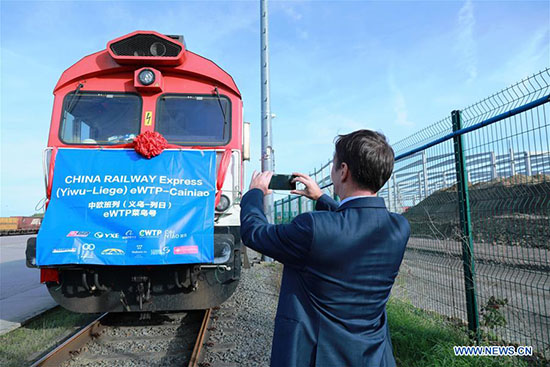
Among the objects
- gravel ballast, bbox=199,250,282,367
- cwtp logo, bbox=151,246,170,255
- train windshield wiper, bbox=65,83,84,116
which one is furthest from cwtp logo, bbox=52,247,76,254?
train windshield wiper, bbox=65,83,84,116

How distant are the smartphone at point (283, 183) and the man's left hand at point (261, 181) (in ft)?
0.29

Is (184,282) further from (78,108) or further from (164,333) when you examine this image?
(78,108)

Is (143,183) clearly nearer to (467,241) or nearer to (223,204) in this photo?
(223,204)

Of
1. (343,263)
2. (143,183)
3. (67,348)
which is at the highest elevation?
(143,183)

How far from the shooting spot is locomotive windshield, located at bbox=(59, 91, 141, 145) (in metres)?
4.59

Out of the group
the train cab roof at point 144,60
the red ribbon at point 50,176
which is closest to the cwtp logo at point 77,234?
the red ribbon at point 50,176

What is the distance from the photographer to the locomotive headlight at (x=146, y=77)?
447 cm

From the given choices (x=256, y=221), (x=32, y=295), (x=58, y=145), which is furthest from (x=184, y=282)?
(x=32, y=295)

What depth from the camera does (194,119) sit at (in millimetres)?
4699

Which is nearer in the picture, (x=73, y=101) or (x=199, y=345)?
(x=199, y=345)

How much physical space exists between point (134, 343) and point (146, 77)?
3199 mm

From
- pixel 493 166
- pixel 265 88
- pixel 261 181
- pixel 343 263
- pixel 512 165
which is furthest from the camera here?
pixel 265 88

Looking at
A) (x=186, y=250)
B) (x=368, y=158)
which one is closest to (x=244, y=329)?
(x=186, y=250)

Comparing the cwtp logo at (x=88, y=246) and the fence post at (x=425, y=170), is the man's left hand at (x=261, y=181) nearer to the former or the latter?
the cwtp logo at (x=88, y=246)
